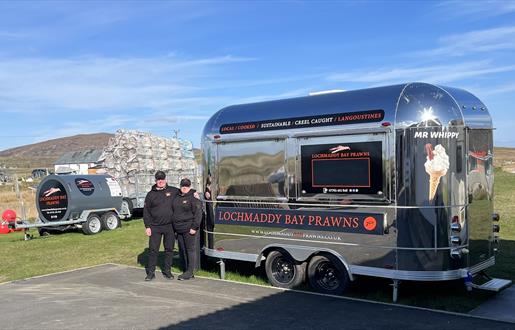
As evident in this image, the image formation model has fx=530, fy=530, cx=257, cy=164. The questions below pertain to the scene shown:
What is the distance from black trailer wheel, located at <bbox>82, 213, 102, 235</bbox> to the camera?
1912 cm

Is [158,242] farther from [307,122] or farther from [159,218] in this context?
[307,122]

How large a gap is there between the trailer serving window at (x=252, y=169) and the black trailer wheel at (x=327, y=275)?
3.98ft

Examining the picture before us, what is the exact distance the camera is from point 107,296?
28.3 ft

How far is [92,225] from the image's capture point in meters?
19.4

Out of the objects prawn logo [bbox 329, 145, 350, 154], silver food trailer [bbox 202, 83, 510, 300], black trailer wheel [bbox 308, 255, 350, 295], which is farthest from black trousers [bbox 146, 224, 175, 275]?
prawn logo [bbox 329, 145, 350, 154]

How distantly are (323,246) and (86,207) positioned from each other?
13.6 meters

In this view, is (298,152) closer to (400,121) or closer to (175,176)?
(400,121)

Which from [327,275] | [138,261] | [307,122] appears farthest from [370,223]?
[138,261]

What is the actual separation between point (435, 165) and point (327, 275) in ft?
8.05

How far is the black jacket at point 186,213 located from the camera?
9570 mm

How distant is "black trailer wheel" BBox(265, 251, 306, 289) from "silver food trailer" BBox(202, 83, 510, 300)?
18mm

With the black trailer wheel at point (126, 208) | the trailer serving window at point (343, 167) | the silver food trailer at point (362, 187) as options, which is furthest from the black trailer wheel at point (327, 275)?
the black trailer wheel at point (126, 208)

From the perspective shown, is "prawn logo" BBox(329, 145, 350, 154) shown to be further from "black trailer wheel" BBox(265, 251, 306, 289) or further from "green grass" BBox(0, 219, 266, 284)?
"green grass" BBox(0, 219, 266, 284)

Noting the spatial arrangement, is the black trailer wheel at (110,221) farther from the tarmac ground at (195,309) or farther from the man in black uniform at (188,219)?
the man in black uniform at (188,219)
